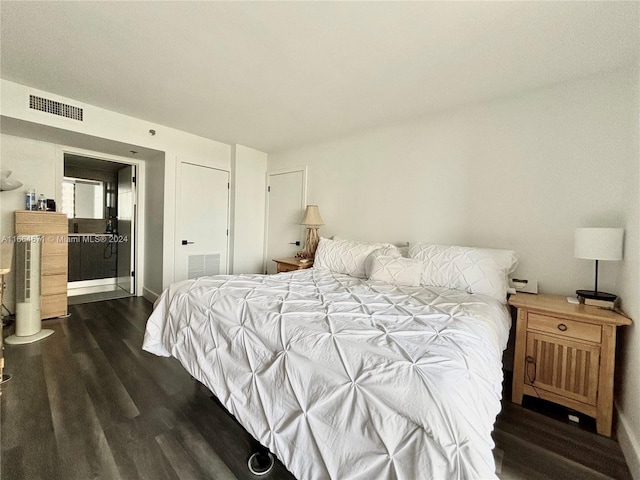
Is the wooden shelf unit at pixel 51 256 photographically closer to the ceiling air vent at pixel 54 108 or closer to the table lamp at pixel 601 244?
the ceiling air vent at pixel 54 108

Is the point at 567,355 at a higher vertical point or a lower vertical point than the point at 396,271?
lower

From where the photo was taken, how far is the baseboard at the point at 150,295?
12.9 feet

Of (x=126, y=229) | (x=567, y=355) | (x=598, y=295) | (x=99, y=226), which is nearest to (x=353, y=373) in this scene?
(x=567, y=355)

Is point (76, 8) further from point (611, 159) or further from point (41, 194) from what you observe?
point (611, 159)

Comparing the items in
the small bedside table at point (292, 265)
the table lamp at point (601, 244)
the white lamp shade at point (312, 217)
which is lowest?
the small bedside table at point (292, 265)

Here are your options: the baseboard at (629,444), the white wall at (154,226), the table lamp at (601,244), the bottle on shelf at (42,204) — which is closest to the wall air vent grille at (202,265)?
the white wall at (154,226)

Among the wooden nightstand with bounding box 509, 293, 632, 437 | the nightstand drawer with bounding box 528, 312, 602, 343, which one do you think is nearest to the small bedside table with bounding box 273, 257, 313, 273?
the wooden nightstand with bounding box 509, 293, 632, 437

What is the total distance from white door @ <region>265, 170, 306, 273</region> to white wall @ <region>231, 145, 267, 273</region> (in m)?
0.16

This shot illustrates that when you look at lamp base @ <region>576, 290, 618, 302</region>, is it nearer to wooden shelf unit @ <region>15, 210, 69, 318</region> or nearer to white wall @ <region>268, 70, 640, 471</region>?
white wall @ <region>268, 70, 640, 471</region>

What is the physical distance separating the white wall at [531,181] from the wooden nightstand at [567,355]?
0.11 meters

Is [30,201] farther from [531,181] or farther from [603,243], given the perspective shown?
[603,243]

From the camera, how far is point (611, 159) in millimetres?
1943

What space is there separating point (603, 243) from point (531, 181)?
76cm

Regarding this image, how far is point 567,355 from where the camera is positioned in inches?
68.0
